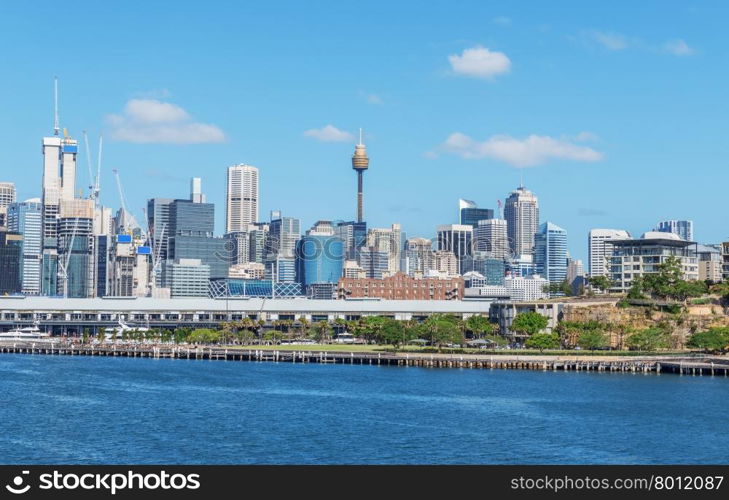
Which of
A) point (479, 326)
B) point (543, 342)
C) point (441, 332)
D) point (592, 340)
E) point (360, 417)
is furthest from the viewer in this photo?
point (479, 326)

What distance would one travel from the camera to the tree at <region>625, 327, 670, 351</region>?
5655 inches

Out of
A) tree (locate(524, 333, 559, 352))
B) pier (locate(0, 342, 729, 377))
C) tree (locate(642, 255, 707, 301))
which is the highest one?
tree (locate(642, 255, 707, 301))

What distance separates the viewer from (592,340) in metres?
145

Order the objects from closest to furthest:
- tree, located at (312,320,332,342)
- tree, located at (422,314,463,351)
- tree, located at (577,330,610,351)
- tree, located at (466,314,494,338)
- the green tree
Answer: tree, located at (577,330,610,351), tree, located at (422,314,463,351), tree, located at (466,314,494,338), the green tree, tree, located at (312,320,332,342)

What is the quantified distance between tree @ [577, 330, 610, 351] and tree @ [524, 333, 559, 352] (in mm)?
3008

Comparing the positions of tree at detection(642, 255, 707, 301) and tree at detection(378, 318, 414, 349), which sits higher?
tree at detection(642, 255, 707, 301)

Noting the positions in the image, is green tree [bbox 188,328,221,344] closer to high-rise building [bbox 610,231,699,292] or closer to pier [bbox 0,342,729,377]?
pier [bbox 0,342,729,377]

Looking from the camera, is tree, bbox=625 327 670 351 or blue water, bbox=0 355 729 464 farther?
tree, bbox=625 327 670 351

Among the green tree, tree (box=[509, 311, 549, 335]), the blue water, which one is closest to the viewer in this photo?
the blue water

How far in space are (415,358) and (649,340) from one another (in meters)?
28.4
